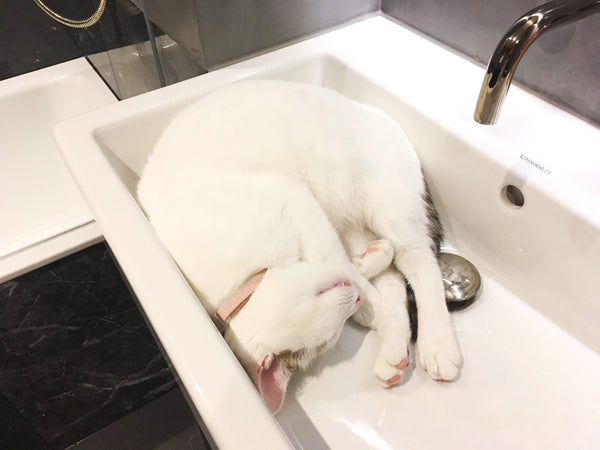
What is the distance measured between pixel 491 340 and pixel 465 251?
0.56 feet

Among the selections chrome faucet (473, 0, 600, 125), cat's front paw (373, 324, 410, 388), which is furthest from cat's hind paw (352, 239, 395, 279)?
chrome faucet (473, 0, 600, 125)

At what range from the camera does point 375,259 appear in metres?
0.75

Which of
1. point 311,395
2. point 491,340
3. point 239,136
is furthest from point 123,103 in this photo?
point 491,340

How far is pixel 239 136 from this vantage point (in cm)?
75

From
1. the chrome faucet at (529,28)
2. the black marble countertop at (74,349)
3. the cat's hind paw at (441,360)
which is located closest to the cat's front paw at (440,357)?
the cat's hind paw at (441,360)

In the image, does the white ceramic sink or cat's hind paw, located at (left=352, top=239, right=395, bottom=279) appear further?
cat's hind paw, located at (left=352, top=239, right=395, bottom=279)

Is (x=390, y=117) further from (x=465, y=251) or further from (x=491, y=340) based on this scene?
(x=491, y=340)

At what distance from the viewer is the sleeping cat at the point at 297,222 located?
65 centimetres

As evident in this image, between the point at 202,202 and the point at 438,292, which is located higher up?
the point at 202,202

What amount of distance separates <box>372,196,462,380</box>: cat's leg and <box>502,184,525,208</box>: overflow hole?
126 mm

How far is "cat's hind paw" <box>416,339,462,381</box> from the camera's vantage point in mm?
660

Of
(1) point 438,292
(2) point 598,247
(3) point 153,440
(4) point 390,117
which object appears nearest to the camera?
(2) point 598,247

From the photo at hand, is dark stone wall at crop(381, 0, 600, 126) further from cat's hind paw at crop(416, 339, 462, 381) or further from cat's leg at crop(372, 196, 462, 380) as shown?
cat's hind paw at crop(416, 339, 462, 381)

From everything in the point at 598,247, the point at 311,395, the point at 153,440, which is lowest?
the point at 153,440
